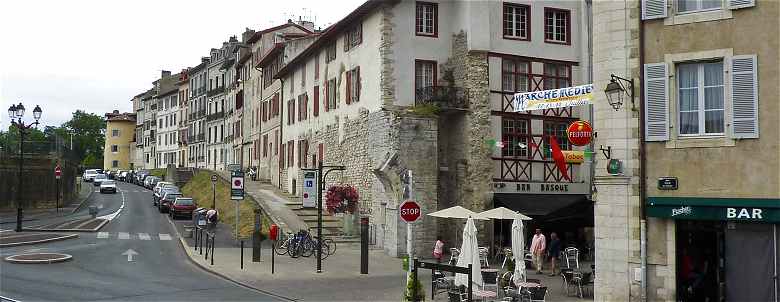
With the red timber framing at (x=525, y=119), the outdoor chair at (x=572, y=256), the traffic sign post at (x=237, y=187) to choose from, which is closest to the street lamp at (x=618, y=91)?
the outdoor chair at (x=572, y=256)

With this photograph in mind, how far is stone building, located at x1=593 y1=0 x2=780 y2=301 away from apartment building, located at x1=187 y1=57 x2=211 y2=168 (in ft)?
208

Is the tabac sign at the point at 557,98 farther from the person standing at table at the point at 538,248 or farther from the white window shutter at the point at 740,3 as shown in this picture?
the person standing at table at the point at 538,248

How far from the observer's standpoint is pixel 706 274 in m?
13.2

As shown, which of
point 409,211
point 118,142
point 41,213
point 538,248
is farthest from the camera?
point 118,142

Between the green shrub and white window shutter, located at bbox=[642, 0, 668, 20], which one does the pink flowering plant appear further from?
white window shutter, located at bbox=[642, 0, 668, 20]

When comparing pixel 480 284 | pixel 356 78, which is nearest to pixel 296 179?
pixel 356 78

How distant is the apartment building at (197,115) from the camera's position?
73.8 meters

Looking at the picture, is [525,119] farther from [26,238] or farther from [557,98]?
[26,238]

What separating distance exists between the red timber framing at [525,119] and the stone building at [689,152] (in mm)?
12278

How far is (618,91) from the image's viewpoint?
1359 cm

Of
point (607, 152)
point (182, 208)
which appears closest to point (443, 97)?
point (607, 152)

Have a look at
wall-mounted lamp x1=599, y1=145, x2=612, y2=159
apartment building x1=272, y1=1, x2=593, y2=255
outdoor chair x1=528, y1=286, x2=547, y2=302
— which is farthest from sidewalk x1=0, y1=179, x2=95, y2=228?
wall-mounted lamp x1=599, y1=145, x2=612, y2=159

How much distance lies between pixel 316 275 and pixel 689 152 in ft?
35.2

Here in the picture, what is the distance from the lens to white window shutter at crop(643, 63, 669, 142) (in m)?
13.2
